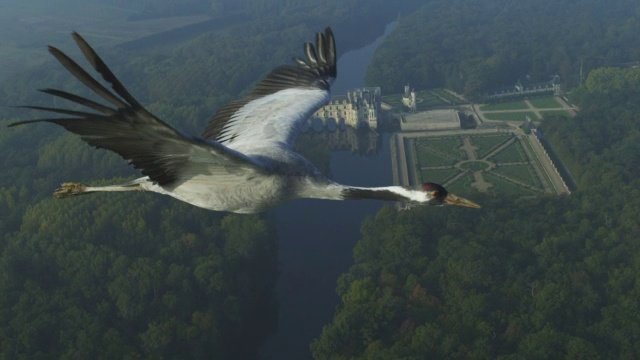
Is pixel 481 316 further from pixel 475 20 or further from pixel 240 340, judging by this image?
pixel 475 20

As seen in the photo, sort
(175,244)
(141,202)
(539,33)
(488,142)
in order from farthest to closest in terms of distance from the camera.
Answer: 1. (539,33)
2. (488,142)
3. (141,202)
4. (175,244)

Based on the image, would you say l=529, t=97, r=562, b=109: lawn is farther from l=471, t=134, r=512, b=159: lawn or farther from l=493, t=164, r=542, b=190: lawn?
l=493, t=164, r=542, b=190: lawn

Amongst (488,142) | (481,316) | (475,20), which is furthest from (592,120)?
(475,20)

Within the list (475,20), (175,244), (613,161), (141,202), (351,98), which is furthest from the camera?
(475,20)

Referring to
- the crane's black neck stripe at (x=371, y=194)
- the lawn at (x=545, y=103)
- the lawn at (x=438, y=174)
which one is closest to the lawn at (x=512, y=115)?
the lawn at (x=545, y=103)

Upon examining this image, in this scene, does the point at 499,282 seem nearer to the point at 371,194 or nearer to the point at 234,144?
the point at 234,144

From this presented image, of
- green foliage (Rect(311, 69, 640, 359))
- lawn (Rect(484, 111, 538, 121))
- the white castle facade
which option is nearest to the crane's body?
green foliage (Rect(311, 69, 640, 359))

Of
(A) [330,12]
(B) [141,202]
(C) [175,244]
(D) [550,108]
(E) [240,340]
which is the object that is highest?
(A) [330,12]

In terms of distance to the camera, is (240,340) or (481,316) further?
(240,340)
